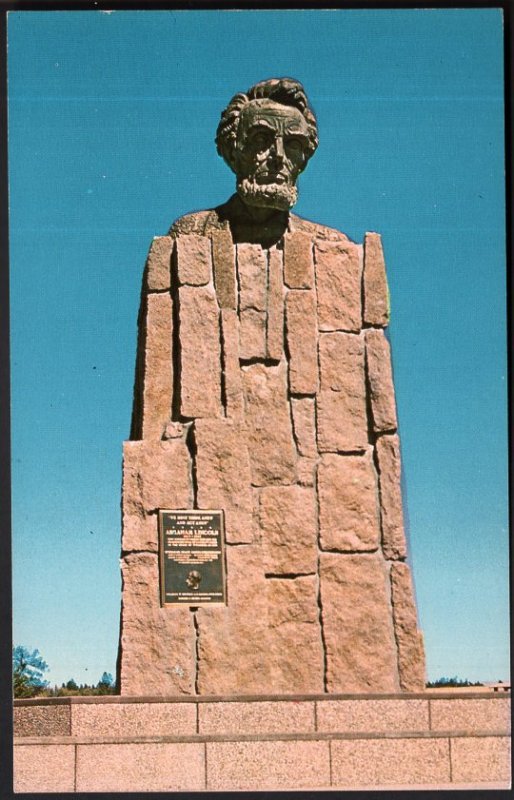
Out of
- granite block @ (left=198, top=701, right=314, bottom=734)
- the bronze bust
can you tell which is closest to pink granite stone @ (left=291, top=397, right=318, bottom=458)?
the bronze bust

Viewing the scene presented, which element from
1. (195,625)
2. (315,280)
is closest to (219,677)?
(195,625)

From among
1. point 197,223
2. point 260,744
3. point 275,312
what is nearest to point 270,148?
point 197,223

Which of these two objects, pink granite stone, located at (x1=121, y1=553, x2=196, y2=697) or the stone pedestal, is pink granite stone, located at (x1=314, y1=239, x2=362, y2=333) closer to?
the stone pedestal

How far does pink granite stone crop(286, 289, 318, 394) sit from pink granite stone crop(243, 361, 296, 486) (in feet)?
0.38

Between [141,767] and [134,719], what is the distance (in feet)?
1.43

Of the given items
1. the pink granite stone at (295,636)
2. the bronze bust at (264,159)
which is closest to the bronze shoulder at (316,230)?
the bronze bust at (264,159)

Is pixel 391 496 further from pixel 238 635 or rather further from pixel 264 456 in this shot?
pixel 238 635

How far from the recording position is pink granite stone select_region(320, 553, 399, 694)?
19297 millimetres

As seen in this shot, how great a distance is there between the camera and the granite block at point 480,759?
18.6 metres

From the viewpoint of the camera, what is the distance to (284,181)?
66.3ft

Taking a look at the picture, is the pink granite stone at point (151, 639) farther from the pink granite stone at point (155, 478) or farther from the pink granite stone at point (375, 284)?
the pink granite stone at point (375, 284)

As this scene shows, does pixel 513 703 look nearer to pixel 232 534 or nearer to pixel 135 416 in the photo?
pixel 232 534

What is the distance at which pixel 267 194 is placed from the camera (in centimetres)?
2019

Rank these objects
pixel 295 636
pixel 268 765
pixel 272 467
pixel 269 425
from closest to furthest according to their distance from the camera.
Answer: pixel 268 765, pixel 295 636, pixel 272 467, pixel 269 425
